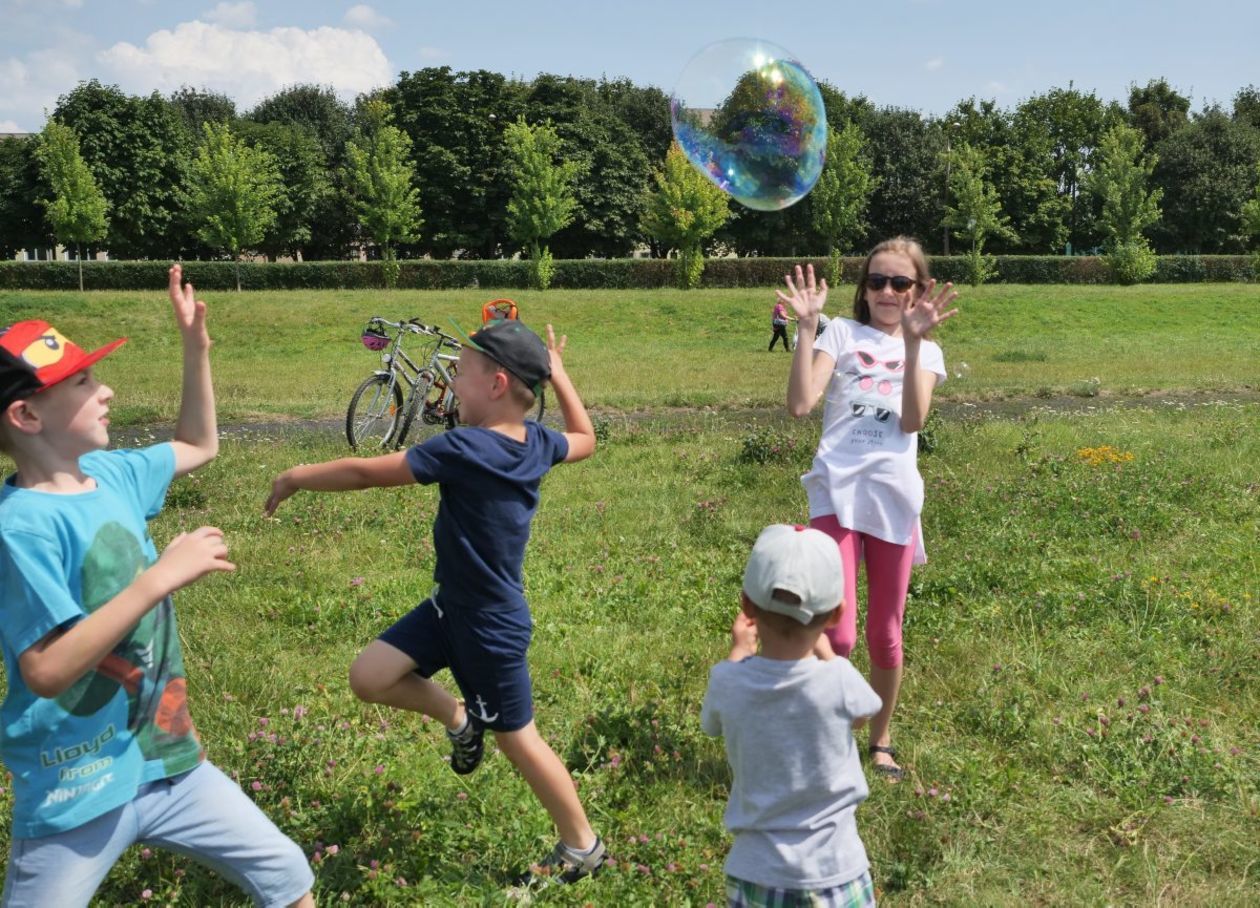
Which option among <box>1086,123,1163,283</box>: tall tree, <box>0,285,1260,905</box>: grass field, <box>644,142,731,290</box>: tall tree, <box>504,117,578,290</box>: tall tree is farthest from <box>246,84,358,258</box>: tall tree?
<box>0,285,1260,905</box>: grass field

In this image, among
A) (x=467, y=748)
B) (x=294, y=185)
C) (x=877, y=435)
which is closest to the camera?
(x=467, y=748)

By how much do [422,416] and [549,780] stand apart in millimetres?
9622

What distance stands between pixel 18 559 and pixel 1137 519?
7602mm

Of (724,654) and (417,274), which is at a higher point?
(417,274)

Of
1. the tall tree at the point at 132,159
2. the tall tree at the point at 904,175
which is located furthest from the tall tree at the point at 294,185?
the tall tree at the point at 904,175

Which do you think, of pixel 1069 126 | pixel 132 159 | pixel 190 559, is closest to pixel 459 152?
pixel 132 159

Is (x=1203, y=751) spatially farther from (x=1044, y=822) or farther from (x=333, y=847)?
(x=333, y=847)

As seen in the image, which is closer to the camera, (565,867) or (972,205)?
(565,867)

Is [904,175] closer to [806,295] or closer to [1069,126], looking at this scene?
[1069,126]

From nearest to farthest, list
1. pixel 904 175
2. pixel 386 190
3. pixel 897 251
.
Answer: pixel 897 251, pixel 386 190, pixel 904 175

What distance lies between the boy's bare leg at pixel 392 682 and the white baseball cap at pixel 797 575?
4.58ft

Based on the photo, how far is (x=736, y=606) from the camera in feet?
20.2

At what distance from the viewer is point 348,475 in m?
3.15

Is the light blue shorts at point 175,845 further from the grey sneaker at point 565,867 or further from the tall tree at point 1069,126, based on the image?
the tall tree at point 1069,126
